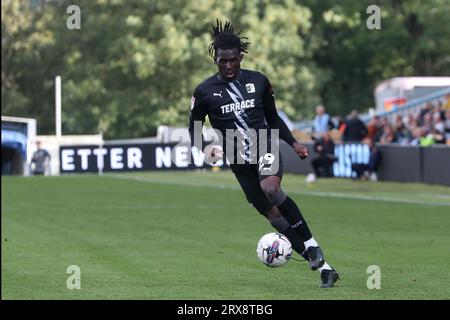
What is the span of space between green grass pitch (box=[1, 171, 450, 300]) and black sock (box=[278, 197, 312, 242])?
50cm

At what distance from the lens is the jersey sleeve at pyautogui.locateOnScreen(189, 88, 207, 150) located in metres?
12.3

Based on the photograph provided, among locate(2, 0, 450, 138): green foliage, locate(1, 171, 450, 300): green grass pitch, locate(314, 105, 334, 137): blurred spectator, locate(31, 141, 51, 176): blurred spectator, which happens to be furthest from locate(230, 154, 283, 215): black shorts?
locate(2, 0, 450, 138): green foliage

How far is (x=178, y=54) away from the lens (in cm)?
6066

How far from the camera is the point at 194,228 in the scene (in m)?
20.3

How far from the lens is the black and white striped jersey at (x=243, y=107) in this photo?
12.2 m

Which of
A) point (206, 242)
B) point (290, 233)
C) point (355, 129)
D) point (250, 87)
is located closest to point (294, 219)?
point (290, 233)

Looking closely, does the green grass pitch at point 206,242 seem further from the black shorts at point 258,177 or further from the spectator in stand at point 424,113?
the spectator in stand at point 424,113

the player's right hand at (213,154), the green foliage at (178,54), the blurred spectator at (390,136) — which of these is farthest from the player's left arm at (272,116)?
the green foliage at (178,54)

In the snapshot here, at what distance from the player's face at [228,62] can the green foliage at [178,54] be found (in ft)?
153

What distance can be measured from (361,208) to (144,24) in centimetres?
3904

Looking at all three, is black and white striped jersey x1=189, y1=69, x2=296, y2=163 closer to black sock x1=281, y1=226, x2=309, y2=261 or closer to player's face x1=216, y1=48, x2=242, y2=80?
player's face x1=216, y1=48, x2=242, y2=80

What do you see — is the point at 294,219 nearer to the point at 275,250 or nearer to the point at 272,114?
the point at 275,250
